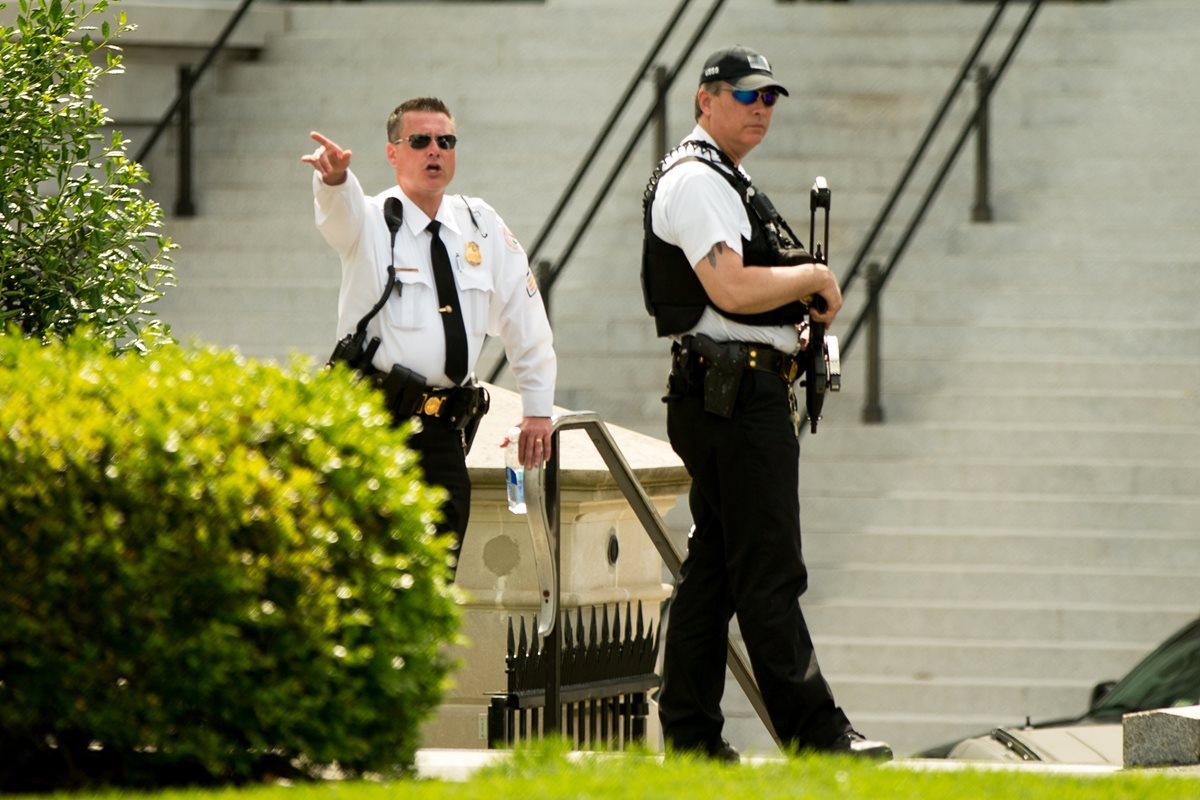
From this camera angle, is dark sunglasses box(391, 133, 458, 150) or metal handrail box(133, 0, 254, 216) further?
metal handrail box(133, 0, 254, 216)

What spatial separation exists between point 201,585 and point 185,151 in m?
8.54

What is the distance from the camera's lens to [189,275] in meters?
12.4

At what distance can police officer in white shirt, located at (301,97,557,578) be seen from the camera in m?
6.25

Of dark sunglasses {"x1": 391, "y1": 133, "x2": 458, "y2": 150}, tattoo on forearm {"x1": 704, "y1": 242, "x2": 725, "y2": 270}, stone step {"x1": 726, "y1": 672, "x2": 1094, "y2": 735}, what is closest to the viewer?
tattoo on forearm {"x1": 704, "y1": 242, "x2": 725, "y2": 270}

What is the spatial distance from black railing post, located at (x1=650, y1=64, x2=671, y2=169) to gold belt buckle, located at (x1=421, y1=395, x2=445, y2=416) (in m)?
5.85

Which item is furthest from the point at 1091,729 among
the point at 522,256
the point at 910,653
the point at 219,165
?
the point at 219,165

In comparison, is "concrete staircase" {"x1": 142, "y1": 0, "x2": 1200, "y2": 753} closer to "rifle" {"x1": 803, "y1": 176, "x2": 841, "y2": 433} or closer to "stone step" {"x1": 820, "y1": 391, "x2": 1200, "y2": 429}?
"stone step" {"x1": 820, "y1": 391, "x2": 1200, "y2": 429}

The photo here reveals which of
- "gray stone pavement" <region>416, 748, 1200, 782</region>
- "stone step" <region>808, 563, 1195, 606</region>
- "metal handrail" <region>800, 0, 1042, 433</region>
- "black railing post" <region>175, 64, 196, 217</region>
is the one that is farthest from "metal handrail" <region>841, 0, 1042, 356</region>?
"gray stone pavement" <region>416, 748, 1200, 782</region>

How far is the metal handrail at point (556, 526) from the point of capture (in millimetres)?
6438

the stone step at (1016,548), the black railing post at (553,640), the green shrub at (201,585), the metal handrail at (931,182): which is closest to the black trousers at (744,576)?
the black railing post at (553,640)

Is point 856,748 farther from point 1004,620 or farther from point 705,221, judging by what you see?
point 1004,620

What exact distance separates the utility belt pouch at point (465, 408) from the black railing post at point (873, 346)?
15.2ft

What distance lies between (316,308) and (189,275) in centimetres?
86

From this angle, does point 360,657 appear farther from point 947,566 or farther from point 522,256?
point 947,566
